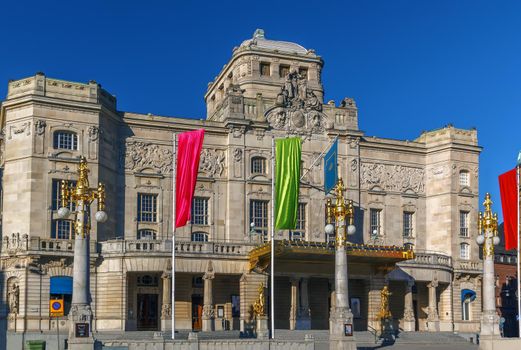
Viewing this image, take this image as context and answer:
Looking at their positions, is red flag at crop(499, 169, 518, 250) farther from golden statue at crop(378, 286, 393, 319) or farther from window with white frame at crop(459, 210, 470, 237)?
window with white frame at crop(459, 210, 470, 237)

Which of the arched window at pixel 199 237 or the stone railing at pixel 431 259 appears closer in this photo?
the arched window at pixel 199 237

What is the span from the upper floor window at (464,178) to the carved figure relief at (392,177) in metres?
3.49

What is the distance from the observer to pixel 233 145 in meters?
70.1

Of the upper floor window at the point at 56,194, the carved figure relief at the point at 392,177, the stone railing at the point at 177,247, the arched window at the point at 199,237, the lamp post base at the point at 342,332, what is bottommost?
the lamp post base at the point at 342,332

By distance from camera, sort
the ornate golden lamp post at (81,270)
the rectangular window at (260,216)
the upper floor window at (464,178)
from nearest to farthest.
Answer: the ornate golden lamp post at (81,270) → the rectangular window at (260,216) → the upper floor window at (464,178)

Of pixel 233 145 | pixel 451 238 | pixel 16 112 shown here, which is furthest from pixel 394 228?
pixel 16 112

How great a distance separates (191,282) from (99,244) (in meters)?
8.39

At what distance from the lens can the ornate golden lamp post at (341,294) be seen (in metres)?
47.2

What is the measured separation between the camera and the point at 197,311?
66.0 meters

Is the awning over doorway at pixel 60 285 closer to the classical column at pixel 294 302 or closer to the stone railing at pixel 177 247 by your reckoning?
the stone railing at pixel 177 247

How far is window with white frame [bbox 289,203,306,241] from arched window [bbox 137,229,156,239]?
11622mm

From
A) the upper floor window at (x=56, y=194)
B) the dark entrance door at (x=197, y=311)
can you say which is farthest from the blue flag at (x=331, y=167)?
the upper floor window at (x=56, y=194)

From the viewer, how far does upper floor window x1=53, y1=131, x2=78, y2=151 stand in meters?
63.0

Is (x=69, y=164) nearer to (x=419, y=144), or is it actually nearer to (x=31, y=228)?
(x=31, y=228)
